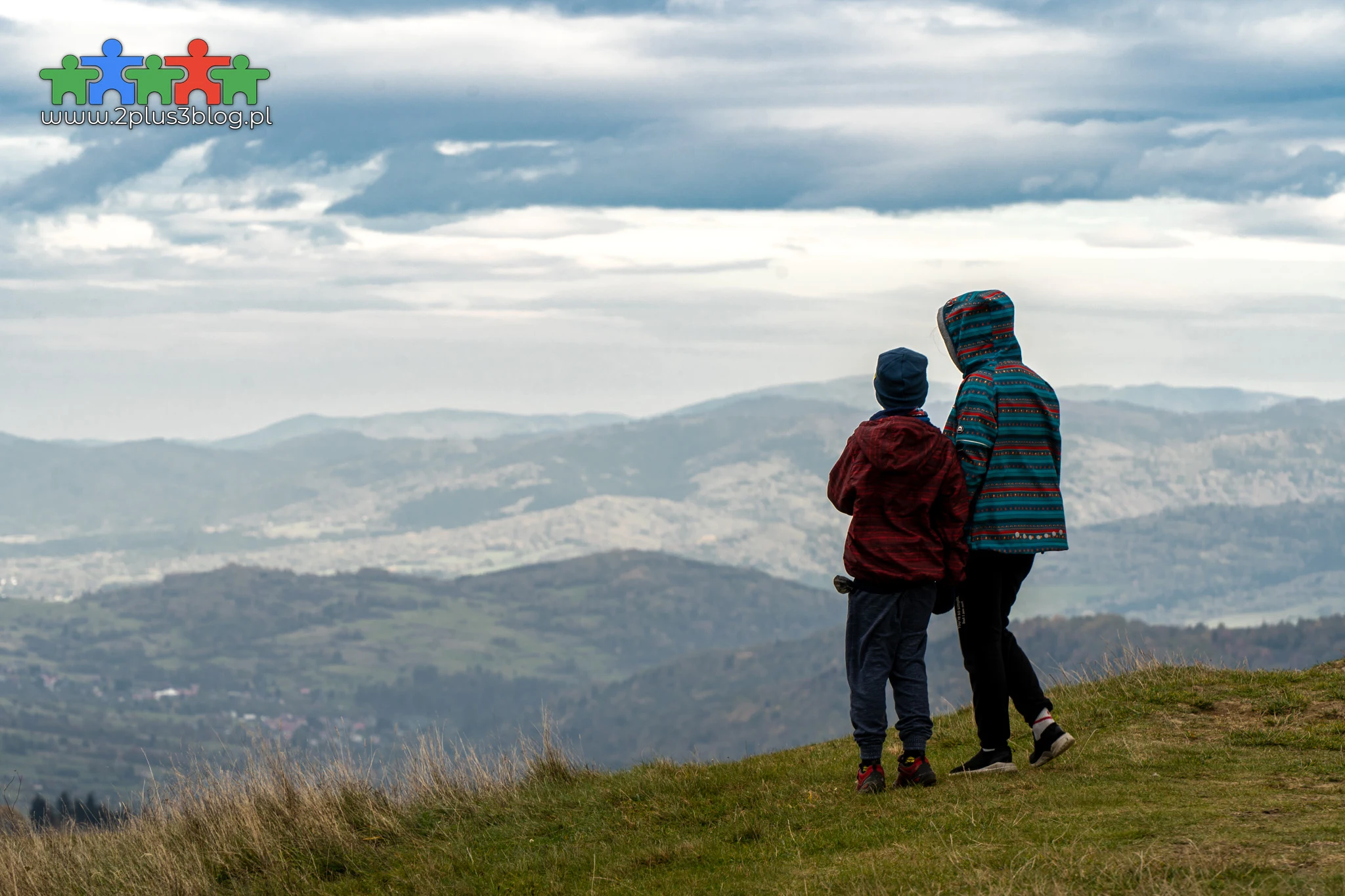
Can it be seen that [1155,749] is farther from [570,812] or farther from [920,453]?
[570,812]

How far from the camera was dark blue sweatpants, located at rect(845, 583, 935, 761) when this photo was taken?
855 cm

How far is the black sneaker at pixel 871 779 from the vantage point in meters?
8.87

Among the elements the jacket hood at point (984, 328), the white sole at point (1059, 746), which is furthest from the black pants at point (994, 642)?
the jacket hood at point (984, 328)

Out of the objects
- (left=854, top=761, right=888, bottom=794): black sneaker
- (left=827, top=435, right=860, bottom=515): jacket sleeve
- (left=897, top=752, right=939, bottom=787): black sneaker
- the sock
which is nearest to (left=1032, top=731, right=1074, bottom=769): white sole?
the sock

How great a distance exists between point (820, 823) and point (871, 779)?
28.2 inches

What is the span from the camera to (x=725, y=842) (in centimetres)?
829

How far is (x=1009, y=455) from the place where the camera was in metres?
8.49

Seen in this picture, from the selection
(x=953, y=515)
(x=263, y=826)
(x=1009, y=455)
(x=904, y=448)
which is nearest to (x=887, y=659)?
(x=953, y=515)

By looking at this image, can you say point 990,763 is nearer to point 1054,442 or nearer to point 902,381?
point 1054,442

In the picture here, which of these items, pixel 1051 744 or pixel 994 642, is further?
pixel 1051 744

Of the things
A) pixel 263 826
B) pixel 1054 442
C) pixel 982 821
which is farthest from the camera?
pixel 263 826

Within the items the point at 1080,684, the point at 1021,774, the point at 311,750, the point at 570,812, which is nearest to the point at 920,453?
the point at 1021,774

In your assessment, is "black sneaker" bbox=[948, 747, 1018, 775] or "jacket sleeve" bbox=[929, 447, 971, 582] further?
"black sneaker" bbox=[948, 747, 1018, 775]

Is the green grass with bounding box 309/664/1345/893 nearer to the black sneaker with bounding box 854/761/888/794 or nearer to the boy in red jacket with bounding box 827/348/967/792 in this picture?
the black sneaker with bounding box 854/761/888/794
